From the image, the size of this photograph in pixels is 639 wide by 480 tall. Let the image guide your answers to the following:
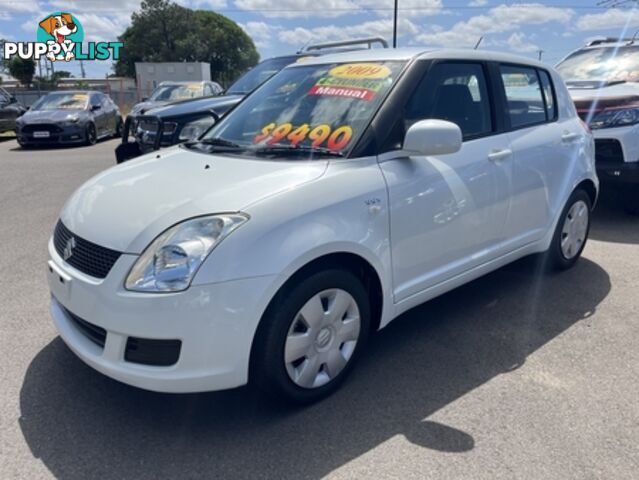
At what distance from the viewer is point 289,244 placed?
2434 millimetres

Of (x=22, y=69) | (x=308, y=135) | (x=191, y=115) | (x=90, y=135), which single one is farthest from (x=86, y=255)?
(x=22, y=69)

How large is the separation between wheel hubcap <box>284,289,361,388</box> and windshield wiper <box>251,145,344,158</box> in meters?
0.72

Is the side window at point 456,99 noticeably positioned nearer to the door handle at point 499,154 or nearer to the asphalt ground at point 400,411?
the door handle at point 499,154

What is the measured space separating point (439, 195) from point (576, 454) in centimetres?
143

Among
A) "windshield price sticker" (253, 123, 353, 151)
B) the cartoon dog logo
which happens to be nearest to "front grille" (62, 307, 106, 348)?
"windshield price sticker" (253, 123, 353, 151)

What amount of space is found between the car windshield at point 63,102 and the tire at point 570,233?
13.2 meters

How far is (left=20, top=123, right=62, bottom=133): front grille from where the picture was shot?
44.3 ft

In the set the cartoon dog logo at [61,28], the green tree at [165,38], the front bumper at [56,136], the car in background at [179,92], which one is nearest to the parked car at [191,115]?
the car in background at [179,92]

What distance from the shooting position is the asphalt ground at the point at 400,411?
2.37 metres

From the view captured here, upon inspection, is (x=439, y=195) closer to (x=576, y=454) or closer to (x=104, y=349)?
(x=576, y=454)

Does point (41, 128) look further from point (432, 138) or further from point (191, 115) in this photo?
point (432, 138)

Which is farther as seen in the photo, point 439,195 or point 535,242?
point 535,242

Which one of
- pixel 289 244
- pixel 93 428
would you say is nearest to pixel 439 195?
pixel 289 244

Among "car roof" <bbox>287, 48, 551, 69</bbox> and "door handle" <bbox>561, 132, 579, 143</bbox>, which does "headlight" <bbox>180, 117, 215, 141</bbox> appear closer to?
"car roof" <bbox>287, 48, 551, 69</bbox>
